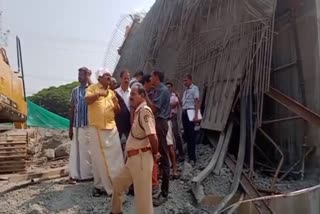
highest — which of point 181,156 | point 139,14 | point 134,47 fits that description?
point 139,14

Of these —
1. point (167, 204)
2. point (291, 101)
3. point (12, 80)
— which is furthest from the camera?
point (12, 80)

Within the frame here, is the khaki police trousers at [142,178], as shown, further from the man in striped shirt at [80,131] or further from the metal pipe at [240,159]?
the man in striped shirt at [80,131]

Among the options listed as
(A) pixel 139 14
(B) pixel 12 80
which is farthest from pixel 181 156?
(A) pixel 139 14

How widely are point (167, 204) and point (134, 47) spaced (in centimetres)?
695

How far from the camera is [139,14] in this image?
14.8 m

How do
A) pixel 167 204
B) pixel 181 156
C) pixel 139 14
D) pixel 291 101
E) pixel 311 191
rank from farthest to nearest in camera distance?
pixel 139 14
pixel 181 156
pixel 291 101
pixel 167 204
pixel 311 191

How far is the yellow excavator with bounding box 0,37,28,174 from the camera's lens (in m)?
8.62

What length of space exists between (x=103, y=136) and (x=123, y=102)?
2.15 ft

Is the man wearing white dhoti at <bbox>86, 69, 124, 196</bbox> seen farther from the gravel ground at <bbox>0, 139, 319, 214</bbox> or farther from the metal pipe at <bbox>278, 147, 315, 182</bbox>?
the metal pipe at <bbox>278, 147, 315, 182</bbox>

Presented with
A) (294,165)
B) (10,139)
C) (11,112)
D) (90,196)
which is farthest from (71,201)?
(11,112)

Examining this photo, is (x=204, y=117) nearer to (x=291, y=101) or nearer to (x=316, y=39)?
(x=291, y=101)

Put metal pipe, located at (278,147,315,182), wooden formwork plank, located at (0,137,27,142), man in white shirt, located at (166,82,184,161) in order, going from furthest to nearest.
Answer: wooden formwork plank, located at (0,137,27,142), man in white shirt, located at (166,82,184,161), metal pipe, located at (278,147,315,182)

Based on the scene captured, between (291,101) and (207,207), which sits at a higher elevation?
(291,101)

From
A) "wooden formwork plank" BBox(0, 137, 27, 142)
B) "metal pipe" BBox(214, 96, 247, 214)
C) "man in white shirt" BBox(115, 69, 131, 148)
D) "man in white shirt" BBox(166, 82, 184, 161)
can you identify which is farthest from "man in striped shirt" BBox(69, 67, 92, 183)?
"wooden formwork plank" BBox(0, 137, 27, 142)
